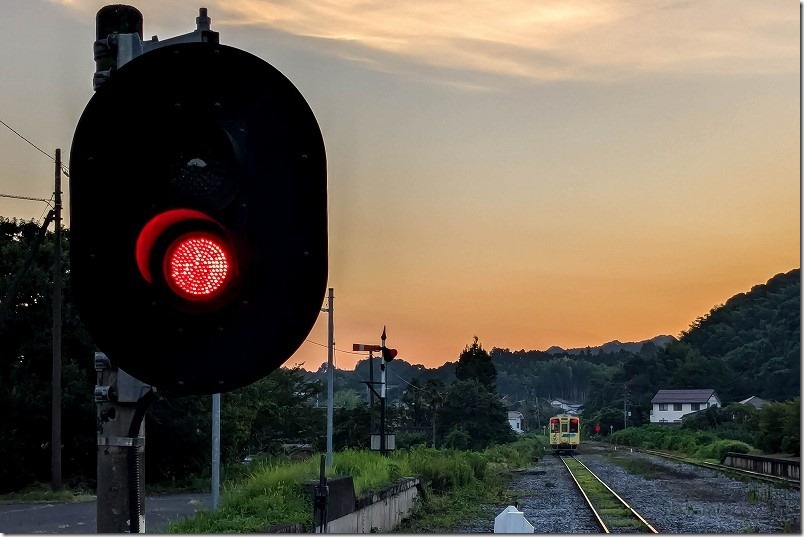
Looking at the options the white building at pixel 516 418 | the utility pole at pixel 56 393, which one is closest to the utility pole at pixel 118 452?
the utility pole at pixel 56 393

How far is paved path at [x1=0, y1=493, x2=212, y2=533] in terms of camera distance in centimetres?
1961

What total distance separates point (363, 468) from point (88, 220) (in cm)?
1779

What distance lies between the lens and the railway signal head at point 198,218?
69.4 inches

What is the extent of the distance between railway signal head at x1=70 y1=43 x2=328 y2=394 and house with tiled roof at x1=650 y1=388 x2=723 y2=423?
80362 mm

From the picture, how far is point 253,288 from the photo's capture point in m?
1.79

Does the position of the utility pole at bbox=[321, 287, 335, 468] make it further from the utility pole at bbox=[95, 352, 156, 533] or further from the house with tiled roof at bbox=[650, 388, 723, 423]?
the house with tiled roof at bbox=[650, 388, 723, 423]

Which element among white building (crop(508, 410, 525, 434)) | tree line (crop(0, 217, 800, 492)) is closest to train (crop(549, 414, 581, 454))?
tree line (crop(0, 217, 800, 492))

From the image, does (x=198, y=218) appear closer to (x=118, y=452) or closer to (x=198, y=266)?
(x=198, y=266)

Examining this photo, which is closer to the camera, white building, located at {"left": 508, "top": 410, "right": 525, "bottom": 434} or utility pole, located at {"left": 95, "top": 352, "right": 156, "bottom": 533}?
utility pole, located at {"left": 95, "top": 352, "right": 156, "bottom": 533}

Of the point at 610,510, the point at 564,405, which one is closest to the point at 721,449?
the point at 610,510

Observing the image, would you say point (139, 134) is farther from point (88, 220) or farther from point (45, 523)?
point (45, 523)

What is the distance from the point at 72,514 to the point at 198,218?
22445 millimetres

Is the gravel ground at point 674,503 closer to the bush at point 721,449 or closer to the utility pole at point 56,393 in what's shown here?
the bush at point 721,449

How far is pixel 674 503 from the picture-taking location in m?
24.2
